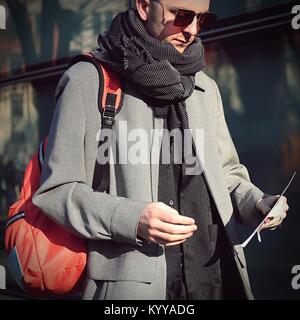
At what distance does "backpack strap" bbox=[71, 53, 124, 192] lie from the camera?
5.78 ft

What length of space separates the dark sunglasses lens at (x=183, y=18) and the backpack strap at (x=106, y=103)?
0.30 metres

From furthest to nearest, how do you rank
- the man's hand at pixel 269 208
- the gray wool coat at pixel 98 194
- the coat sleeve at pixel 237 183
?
the coat sleeve at pixel 237 183
the man's hand at pixel 269 208
the gray wool coat at pixel 98 194

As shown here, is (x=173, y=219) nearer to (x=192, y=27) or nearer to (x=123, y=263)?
(x=123, y=263)

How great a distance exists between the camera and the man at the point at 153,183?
1678 mm

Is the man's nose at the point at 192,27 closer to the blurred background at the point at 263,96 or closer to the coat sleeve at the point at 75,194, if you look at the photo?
the coat sleeve at the point at 75,194

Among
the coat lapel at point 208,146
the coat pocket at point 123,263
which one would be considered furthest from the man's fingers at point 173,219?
the coat lapel at point 208,146

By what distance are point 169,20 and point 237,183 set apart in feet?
2.43

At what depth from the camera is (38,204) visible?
1723 millimetres

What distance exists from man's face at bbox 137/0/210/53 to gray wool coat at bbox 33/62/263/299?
26cm

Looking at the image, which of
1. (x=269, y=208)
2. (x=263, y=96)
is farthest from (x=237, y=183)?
(x=263, y=96)

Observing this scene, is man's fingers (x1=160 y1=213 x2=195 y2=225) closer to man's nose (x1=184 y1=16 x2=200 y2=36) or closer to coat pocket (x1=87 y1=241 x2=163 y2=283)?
coat pocket (x1=87 y1=241 x2=163 y2=283)

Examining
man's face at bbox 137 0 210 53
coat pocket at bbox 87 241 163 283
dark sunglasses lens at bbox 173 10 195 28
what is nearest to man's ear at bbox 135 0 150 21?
man's face at bbox 137 0 210 53

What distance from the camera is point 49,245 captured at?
69.2 inches
